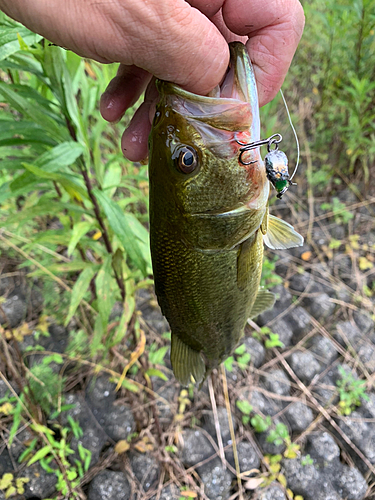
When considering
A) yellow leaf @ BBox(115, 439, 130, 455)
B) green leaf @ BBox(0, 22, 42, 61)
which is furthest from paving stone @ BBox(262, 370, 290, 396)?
green leaf @ BBox(0, 22, 42, 61)

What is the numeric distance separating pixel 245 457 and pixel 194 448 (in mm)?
349

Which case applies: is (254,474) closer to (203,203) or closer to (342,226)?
(203,203)

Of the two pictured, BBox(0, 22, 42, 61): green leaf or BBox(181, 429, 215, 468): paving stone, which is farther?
BBox(181, 429, 215, 468): paving stone

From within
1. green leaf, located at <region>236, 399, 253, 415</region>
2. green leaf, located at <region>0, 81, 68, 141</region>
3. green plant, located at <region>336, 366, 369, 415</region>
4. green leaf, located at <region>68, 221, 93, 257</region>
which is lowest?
green plant, located at <region>336, 366, 369, 415</region>

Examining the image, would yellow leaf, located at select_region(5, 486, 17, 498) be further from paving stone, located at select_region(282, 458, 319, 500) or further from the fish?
paving stone, located at select_region(282, 458, 319, 500)

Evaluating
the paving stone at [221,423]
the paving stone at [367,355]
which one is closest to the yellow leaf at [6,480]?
the paving stone at [221,423]

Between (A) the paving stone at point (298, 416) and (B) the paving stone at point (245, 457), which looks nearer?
(B) the paving stone at point (245, 457)

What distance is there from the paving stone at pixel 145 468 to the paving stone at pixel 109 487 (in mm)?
82

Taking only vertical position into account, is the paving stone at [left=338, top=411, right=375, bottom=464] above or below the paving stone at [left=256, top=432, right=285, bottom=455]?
below

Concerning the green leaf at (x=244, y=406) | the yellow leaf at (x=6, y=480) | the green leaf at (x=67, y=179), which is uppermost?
the green leaf at (x=67, y=179)

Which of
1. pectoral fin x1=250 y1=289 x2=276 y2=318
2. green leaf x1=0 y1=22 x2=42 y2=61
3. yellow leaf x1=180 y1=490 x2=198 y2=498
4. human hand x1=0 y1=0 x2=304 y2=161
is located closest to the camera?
human hand x1=0 y1=0 x2=304 y2=161

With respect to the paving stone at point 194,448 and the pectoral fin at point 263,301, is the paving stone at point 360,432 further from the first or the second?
the pectoral fin at point 263,301

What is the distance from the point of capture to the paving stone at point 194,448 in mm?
2084

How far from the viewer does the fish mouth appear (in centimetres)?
88
